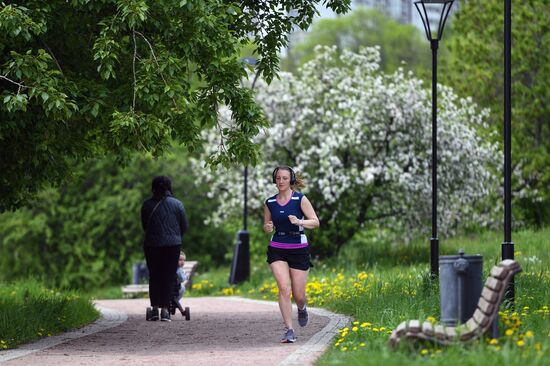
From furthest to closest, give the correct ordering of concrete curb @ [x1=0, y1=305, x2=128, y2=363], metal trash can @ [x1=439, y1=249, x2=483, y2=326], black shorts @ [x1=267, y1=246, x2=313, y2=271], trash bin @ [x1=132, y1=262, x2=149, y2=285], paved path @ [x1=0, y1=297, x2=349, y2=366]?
trash bin @ [x1=132, y1=262, x2=149, y2=285] < black shorts @ [x1=267, y1=246, x2=313, y2=271] < concrete curb @ [x1=0, y1=305, x2=128, y2=363] < paved path @ [x1=0, y1=297, x2=349, y2=366] < metal trash can @ [x1=439, y1=249, x2=483, y2=326]

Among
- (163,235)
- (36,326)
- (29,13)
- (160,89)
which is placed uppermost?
(29,13)

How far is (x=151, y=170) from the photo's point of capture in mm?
35531

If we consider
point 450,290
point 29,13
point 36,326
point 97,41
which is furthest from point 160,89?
point 450,290

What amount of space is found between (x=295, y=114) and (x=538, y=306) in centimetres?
1434

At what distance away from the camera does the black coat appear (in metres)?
14.4

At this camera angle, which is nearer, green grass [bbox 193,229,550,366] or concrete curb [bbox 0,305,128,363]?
green grass [bbox 193,229,550,366]

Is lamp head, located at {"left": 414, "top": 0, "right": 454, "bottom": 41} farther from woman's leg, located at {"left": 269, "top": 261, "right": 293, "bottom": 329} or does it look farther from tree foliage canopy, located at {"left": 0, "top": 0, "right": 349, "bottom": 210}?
woman's leg, located at {"left": 269, "top": 261, "right": 293, "bottom": 329}

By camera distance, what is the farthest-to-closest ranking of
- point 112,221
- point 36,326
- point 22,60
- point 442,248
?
point 112,221 < point 442,248 < point 36,326 < point 22,60

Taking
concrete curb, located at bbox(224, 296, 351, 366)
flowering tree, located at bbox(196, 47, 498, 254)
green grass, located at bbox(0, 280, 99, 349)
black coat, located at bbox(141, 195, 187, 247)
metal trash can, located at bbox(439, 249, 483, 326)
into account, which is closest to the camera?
metal trash can, located at bbox(439, 249, 483, 326)

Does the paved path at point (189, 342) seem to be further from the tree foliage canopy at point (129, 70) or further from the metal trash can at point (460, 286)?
the tree foliage canopy at point (129, 70)

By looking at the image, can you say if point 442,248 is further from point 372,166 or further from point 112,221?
point 112,221

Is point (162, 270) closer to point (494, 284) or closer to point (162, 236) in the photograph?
point (162, 236)

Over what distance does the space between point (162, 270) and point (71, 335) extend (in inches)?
72.2

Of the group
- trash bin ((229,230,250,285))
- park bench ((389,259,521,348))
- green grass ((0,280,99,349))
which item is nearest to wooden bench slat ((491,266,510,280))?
park bench ((389,259,521,348))
